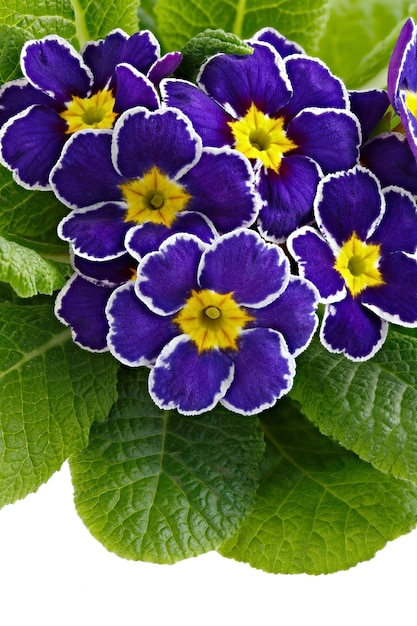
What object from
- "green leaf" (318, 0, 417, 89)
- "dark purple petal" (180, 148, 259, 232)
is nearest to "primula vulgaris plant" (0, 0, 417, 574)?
"dark purple petal" (180, 148, 259, 232)

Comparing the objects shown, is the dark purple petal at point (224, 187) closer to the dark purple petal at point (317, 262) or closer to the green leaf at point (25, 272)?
the dark purple petal at point (317, 262)

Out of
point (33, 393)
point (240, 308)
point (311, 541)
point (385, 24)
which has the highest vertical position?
point (385, 24)

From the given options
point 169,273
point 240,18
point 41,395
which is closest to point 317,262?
point 169,273

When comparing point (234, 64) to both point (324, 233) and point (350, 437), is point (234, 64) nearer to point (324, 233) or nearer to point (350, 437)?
point (324, 233)

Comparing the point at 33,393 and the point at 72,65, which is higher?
the point at 72,65

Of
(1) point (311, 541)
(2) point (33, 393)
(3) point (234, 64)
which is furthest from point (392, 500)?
(3) point (234, 64)

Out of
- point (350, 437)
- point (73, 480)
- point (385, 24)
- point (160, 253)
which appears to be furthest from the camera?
point (385, 24)

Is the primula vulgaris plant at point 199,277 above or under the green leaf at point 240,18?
under

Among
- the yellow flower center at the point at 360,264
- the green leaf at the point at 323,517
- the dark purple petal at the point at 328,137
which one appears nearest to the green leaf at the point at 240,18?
the dark purple petal at the point at 328,137
